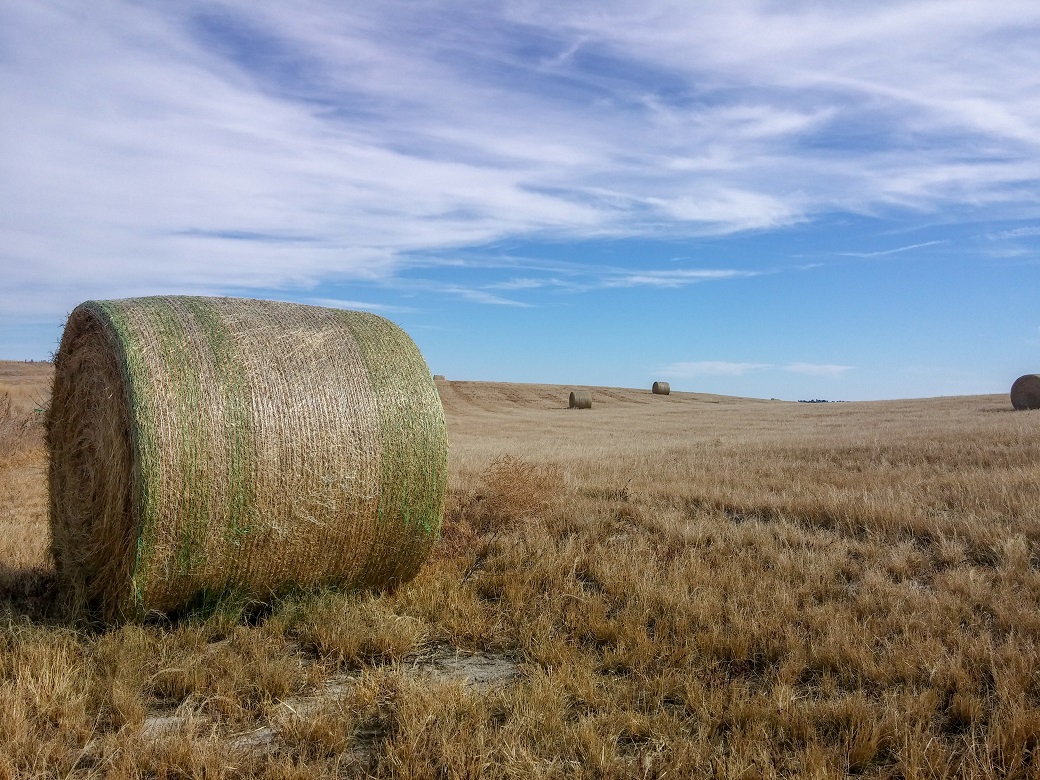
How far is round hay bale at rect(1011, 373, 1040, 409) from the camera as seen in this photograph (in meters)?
27.3

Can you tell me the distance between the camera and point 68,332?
21.2 feet

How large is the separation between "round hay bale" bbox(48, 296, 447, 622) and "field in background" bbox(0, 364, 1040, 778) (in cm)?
36

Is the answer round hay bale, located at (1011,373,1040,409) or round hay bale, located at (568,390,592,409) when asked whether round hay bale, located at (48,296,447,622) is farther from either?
round hay bale, located at (568,390,592,409)

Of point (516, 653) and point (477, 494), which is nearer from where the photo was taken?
point (516, 653)

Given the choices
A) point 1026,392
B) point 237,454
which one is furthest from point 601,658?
point 1026,392

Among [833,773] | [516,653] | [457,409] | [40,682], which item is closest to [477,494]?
[516,653]

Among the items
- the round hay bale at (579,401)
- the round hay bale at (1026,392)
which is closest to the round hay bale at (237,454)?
the round hay bale at (1026,392)

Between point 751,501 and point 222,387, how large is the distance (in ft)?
18.8

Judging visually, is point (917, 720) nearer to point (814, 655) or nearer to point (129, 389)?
point (814, 655)

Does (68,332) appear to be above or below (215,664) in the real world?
above

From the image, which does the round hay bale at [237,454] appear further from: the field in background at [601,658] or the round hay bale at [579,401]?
the round hay bale at [579,401]

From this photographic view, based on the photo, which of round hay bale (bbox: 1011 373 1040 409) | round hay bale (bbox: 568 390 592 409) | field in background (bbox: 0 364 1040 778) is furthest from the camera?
round hay bale (bbox: 568 390 592 409)

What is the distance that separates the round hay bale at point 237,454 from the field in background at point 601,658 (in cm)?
36

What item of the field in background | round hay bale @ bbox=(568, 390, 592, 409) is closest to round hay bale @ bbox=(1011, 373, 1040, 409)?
round hay bale @ bbox=(568, 390, 592, 409)
